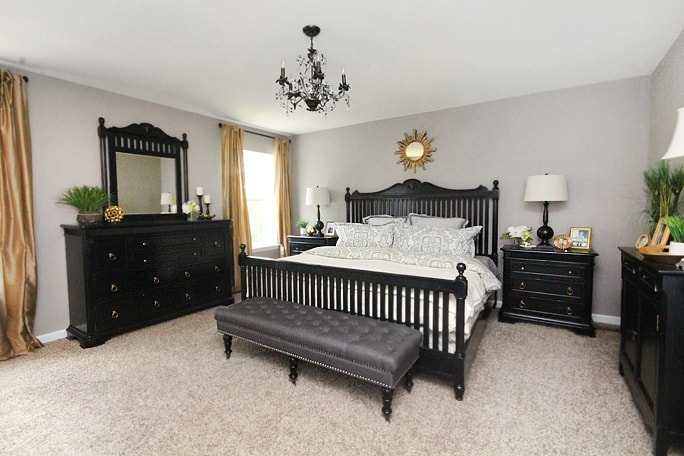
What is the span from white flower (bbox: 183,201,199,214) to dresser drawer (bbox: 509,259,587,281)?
150 inches

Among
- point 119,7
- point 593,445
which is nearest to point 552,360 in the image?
point 593,445

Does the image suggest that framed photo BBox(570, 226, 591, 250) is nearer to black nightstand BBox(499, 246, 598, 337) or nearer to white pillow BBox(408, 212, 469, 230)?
black nightstand BBox(499, 246, 598, 337)

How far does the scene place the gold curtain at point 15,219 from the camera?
2879 millimetres

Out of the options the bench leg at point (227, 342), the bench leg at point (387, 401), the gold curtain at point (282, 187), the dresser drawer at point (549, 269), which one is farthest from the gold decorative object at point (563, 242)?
the gold curtain at point (282, 187)

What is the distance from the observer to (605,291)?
3.58 metres

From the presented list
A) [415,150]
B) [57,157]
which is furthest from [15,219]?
[415,150]

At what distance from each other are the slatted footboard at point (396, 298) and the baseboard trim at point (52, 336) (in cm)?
213

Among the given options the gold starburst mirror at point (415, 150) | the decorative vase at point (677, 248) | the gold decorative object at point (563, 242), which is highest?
the gold starburst mirror at point (415, 150)

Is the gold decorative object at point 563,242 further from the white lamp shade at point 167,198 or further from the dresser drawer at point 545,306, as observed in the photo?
the white lamp shade at point 167,198

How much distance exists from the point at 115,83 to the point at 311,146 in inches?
113

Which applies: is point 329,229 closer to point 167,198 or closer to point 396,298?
point 167,198

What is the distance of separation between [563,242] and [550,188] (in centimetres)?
57

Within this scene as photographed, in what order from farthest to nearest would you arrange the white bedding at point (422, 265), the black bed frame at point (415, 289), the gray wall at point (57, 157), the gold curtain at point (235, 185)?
the gold curtain at point (235, 185) < the gray wall at point (57, 157) < the white bedding at point (422, 265) < the black bed frame at point (415, 289)

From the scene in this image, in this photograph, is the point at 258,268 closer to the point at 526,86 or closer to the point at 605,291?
the point at 526,86
